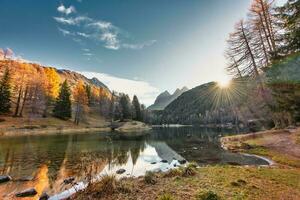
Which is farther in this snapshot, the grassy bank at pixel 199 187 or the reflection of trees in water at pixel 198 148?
the reflection of trees in water at pixel 198 148

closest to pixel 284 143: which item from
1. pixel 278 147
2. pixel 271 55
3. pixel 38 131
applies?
pixel 278 147

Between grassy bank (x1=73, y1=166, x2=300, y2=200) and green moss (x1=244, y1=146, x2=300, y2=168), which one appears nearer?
grassy bank (x1=73, y1=166, x2=300, y2=200)

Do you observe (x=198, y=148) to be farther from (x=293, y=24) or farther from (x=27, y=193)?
(x=27, y=193)

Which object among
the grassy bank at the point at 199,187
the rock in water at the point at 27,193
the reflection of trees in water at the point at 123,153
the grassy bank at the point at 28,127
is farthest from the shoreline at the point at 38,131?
the grassy bank at the point at 199,187

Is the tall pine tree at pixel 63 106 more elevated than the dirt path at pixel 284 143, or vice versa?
the tall pine tree at pixel 63 106

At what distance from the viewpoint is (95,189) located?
7.98 m

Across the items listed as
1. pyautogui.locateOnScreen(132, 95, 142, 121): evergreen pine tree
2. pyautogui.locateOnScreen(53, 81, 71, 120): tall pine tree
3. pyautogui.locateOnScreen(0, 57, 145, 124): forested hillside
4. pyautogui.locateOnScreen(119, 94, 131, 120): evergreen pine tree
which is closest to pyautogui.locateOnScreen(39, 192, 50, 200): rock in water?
pyautogui.locateOnScreen(0, 57, 145, 124): forested hillside

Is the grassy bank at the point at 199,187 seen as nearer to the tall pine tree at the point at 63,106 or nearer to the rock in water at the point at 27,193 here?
the rock in water at the point at 27,193

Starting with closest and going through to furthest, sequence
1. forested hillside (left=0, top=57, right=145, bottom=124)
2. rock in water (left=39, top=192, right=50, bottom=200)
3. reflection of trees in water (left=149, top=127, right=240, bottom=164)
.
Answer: rock in water (left=39, top=192, right=50, bottom=200) → reflection of trees in water (left=149, top=127, right=240, bottom=164) → forested hillside (left=0, top=57, right=145, bottom=124)

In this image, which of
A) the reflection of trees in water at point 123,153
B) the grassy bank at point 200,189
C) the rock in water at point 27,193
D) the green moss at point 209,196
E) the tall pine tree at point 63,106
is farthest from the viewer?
the tall pine tree at point 63,106

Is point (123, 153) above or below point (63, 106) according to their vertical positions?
below

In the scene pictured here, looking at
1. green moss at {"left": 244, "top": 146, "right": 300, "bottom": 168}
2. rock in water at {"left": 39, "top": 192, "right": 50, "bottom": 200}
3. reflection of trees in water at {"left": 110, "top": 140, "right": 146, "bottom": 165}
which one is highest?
green moss at {"left": 244, "top": 146, "right": 300, "bottom": 168}

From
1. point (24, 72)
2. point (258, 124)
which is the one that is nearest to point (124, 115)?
point (24, 72)

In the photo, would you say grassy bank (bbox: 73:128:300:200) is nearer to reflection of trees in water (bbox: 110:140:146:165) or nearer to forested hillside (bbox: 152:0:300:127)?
forested hillside (bbox: 152:0:300:127)
